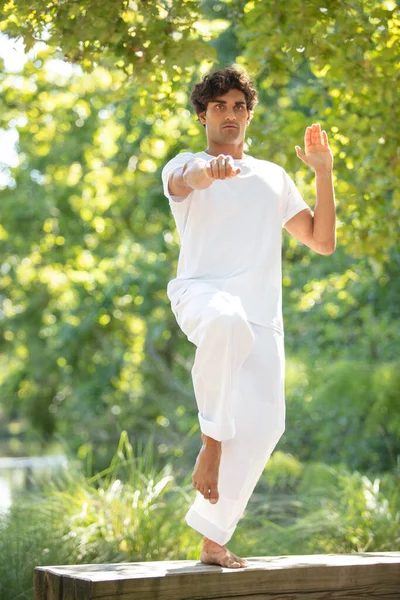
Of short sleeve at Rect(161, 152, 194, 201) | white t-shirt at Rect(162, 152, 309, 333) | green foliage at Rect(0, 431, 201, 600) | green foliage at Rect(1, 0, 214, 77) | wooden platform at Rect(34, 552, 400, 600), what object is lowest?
green foliage at Rect(0, 431, 201, 600)

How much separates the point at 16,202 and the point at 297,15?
30.2 ft

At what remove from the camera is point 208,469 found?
3014mm

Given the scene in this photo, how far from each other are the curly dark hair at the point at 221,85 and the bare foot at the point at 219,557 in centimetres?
151

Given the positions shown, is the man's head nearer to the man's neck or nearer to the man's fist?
the man's neck

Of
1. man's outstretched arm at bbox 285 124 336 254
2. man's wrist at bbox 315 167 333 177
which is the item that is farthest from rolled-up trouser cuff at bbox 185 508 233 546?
man's wrist at bbox 315 167 333 177

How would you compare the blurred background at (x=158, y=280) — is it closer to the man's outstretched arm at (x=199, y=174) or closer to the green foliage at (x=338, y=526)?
the green foliage at (x=338, y=526)

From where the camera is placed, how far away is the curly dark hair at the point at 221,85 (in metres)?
3.32

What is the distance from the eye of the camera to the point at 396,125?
5.72m

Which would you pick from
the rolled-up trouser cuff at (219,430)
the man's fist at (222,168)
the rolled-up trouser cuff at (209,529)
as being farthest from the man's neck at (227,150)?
the rolled-up trouser cuff at (209,529)

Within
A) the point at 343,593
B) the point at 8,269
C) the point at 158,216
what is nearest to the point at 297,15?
the point at 343,593

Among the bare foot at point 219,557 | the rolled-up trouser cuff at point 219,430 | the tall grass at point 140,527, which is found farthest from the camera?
the tall grass at point 140,527

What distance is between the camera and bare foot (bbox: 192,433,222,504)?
9.86 feet

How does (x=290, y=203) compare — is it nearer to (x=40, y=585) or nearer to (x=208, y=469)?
(x=208, y=469)

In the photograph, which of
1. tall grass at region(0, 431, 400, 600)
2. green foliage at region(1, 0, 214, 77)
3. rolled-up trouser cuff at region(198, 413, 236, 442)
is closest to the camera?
rolled-up trouser cuff at region(198, 413, 236, 442)
